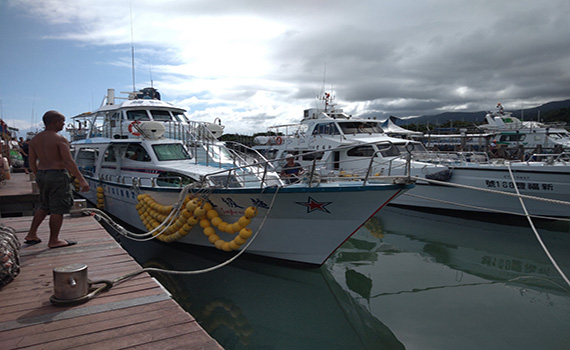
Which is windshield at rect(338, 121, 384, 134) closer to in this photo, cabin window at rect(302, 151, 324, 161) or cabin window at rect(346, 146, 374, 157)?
cabin window at rect(346, 146, 374, 157)

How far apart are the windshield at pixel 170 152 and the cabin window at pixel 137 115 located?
220 cm

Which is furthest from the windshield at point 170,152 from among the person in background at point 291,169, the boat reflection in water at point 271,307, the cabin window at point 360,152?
the cabin window at point 360,152

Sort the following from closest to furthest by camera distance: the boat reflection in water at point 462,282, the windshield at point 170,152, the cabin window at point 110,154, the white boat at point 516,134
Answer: the boat reflection in water at point 462,282, the windshield at point 170,152, the cabin window at point 110,154, the white boat at point 516,134

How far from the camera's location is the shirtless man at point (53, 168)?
454 cm

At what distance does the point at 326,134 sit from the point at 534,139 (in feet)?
60.0

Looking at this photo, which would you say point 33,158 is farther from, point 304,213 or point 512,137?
point 512,137

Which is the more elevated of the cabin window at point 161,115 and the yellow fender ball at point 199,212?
the cabin window at point 161,115

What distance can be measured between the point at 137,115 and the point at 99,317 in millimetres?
9974

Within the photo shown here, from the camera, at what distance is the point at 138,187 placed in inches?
369

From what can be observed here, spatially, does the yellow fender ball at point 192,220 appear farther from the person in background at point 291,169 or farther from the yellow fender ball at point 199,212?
the person in background at point 291,169

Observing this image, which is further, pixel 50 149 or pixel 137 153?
pixel 137 153

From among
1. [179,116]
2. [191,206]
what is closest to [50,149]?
[191,206]

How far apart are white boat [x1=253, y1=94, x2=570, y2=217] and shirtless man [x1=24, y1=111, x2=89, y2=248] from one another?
5.69 m

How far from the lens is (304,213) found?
709cm
